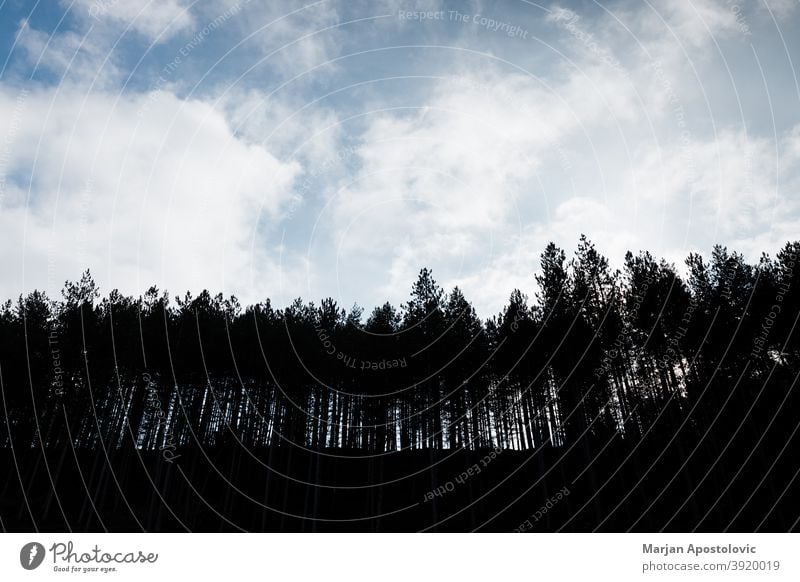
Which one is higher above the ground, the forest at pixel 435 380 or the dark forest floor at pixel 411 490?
the forest at pixel 435 380

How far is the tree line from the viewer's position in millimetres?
22234

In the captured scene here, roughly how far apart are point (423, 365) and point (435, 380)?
4.54 feet

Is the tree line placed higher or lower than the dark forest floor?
higher

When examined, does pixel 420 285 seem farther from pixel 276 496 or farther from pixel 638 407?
pixel 276 496

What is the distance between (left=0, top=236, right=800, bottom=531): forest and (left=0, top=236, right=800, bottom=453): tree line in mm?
108

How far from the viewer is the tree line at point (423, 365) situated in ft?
72.9

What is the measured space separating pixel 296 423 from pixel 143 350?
10.7 m

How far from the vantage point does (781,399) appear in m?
21.8

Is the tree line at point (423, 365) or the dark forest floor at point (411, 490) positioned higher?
the tree line at point (423, 365)

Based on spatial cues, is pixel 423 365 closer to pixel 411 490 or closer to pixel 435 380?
pixel 435 380

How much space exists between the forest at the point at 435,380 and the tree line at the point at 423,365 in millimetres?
108

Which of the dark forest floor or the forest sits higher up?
the forest

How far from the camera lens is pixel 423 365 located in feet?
85.8

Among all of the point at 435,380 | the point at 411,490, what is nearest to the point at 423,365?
the point at 435,380
